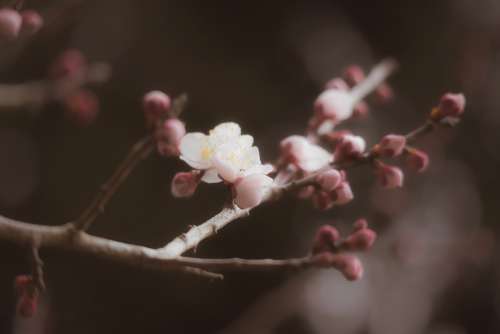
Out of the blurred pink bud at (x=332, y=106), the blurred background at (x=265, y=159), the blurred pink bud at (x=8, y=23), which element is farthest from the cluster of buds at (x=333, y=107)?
the blurred background at (x=265, y=159)

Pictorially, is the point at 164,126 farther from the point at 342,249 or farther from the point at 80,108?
the point at 80,108

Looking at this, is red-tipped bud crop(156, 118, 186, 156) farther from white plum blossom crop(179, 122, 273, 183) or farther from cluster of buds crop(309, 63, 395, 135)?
cluster of buds crop(309, 63, 395, 135)

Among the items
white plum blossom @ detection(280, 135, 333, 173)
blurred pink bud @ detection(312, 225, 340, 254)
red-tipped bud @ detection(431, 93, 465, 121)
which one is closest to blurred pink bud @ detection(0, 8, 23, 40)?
white plum blossom @ detection(280, 135, 333, 173)

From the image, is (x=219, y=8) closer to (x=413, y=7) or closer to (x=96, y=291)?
(x=413, y=7)

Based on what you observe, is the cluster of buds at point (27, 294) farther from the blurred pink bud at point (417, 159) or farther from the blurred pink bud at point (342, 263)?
the blurred pink bud at point (417, 159)

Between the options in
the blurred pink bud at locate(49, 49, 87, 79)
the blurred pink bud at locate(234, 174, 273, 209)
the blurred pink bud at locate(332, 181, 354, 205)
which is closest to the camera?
the blurred pink bud at locate(234, 174, 273, 209)

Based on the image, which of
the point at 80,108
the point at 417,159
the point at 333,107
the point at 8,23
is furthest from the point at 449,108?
the point at 80,108
